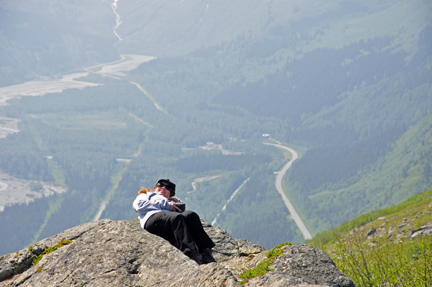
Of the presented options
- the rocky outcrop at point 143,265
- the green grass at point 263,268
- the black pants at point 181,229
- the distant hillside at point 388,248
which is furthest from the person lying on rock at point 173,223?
the distant hillside at point 388,248

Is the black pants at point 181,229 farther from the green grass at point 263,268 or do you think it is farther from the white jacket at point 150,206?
the green grass at point 263,268

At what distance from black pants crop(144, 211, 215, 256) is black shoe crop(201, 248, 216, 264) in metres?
0.28

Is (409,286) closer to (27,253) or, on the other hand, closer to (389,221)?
(27,253)

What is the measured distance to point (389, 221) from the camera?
135ft

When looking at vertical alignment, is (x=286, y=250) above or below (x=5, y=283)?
below

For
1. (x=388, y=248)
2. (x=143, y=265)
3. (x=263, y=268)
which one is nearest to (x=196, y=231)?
(x=143, y=265)

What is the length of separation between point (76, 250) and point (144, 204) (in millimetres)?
3045

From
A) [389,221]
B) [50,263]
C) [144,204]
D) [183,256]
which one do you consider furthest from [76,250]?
[389,221]

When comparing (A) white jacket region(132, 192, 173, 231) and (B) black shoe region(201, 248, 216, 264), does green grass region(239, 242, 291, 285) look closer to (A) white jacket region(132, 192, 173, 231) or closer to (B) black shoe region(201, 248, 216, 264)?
(B) black shoe region(201, 248, 216, 264)

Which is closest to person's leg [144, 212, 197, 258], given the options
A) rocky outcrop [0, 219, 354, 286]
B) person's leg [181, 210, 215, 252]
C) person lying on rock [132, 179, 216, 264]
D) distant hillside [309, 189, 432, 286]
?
person lying on rock [132, 179, 216, 264]

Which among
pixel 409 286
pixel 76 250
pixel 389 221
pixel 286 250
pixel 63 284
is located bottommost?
pixel 409 286

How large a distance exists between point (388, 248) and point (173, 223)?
11.0 m

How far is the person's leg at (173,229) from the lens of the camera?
13.8m

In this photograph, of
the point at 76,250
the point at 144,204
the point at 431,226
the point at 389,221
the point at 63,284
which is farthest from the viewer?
the point at 389,221
